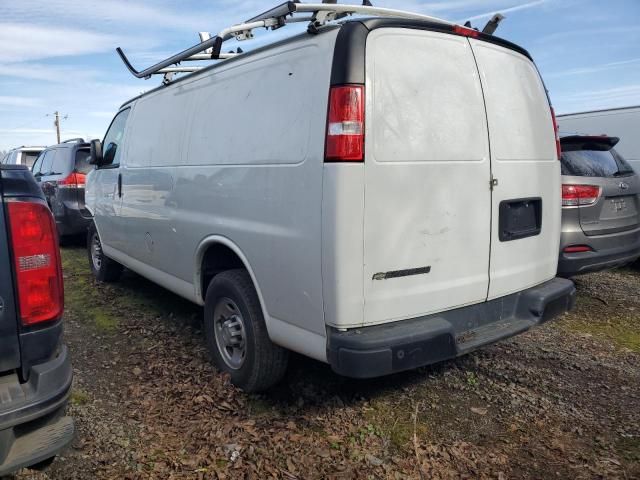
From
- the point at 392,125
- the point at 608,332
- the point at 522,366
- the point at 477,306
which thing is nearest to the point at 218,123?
the point at 392,125

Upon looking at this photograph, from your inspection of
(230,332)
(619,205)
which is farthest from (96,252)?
(619,205)

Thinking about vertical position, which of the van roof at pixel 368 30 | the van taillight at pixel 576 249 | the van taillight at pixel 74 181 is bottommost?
the van taillight at pixel 576 249

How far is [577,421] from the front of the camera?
10.2 ft

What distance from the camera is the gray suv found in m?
4.80

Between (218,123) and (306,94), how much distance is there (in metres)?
1.02

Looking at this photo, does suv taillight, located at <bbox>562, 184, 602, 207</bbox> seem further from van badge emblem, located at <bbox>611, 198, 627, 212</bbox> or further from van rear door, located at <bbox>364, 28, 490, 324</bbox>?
van rear door, located at <bbox>364, 28, 490, 324</bbox>

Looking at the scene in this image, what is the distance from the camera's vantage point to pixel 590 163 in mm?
5105

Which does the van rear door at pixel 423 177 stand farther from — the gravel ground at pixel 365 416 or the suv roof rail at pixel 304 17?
the gravel ground at pixel 365 416

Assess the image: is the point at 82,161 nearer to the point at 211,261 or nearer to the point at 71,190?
the point at 71,190

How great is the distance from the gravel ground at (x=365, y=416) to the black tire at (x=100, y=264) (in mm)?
1915

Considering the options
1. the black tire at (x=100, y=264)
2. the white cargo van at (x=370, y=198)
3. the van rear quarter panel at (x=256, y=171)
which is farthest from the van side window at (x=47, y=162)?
the white cargo van at (x=370, y=198)

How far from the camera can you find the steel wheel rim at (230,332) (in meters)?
3.54

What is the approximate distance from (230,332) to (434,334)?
1472 millimetres

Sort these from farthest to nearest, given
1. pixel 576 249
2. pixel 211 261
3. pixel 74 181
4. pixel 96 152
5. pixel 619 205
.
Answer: pixel 74 181
pixel 96 152
pixel 619 205
pixel 576 249
pixel 211 261
